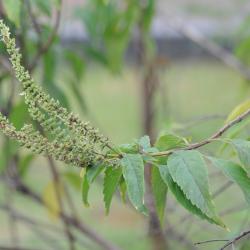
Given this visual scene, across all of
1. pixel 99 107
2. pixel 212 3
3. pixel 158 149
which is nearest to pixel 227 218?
pixel 158 149

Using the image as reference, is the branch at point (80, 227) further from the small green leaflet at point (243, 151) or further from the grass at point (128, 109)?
the small green leaflet at point (243, 151)

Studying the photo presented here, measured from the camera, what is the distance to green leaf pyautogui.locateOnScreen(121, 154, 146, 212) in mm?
1201

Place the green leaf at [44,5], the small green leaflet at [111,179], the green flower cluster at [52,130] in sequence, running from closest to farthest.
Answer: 1. the green flower cluster at [52,130]
2. the small green leaflet at [111,179]
3. the green leaf at [44,5]

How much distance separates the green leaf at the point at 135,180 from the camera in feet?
3.94

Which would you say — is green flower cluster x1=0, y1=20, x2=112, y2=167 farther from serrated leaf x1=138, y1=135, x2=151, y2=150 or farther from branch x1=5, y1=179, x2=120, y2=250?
branch x1=5, y1=179, x2=120, y2=250

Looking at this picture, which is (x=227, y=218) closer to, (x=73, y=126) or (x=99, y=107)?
(x=73, y=126)

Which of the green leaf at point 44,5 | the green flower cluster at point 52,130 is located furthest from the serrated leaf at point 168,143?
the green leaf at point 44,5

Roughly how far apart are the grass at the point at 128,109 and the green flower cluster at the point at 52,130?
2.28 metres

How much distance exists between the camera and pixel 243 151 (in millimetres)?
1271

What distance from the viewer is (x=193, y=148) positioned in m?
1.29

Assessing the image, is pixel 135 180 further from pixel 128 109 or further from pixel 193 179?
pixel 128 109

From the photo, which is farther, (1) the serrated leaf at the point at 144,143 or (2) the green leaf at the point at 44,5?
(2) the green leaf at the point at 44,5

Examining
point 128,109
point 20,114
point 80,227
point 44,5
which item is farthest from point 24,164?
point 128,109

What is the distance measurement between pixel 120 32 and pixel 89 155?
1.42 metres
